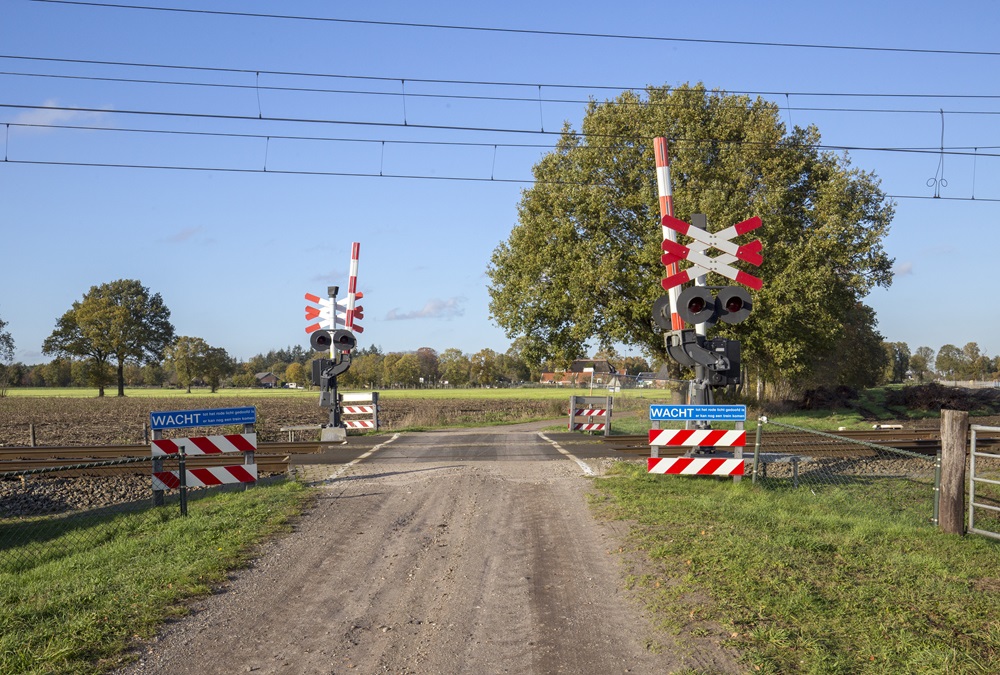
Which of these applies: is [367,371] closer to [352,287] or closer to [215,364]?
[215,364]

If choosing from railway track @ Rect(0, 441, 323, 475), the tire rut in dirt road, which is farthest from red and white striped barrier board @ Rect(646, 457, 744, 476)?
railway track @ Rect(0, 441, 323, 475)

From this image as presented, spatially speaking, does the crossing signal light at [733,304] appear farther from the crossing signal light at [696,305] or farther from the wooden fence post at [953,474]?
the wooden fence post at [953,474]

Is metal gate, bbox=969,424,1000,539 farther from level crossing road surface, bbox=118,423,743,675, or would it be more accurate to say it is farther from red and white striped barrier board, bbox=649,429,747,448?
level crossing road surface, bbox=118,423,743,675

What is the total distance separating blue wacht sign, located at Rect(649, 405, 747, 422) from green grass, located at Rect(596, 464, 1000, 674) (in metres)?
1.59

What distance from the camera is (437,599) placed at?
7.05 m

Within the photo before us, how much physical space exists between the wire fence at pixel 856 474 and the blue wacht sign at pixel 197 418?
871cm

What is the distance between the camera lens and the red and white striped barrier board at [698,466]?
12.6 meters

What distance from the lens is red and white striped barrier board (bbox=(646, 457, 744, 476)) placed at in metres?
12.6

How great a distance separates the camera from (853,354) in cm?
5494

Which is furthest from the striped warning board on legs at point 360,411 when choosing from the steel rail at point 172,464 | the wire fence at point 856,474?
the wire fence at point 856,474

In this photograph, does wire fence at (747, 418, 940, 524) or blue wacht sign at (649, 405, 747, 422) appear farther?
blue wacht sign at (649, 405, 747, 422)

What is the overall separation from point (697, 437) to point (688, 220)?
1922 cm

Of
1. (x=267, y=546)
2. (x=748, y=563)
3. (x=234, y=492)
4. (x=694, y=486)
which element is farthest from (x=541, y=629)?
(x=234, y=492)

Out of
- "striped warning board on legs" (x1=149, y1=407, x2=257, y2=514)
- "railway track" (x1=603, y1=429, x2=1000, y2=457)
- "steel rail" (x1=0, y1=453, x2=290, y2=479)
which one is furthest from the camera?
"railway track" (x1=603, y1=429, x2=1000, y2=457)
